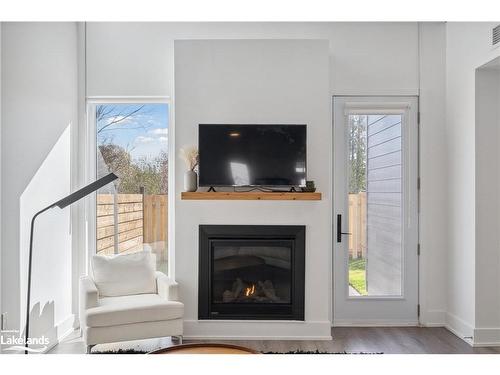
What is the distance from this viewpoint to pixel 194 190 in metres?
3.79

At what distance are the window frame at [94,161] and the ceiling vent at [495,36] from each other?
2.89 metres

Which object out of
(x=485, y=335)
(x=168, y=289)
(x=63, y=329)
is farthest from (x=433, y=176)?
(x=63, y=329)

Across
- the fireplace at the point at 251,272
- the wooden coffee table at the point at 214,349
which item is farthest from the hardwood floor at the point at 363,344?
the wooden coffee table at the point at 214,349

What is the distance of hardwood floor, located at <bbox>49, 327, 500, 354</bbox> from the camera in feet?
11.6

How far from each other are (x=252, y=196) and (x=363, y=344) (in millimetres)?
1624

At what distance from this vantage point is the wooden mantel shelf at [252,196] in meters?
3.70

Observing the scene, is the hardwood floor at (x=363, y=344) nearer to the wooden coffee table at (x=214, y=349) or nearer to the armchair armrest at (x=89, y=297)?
the armchair armrest at (x=89, y=297)

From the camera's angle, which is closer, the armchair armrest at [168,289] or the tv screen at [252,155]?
the armchair armrest at [168,289]

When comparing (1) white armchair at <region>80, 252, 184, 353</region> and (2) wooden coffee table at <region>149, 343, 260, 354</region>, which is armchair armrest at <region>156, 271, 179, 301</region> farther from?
(2) wooden coffee table at <region>149, 343, 260, 354</region>

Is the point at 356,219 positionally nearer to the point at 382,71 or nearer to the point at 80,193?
the point at 382,71
